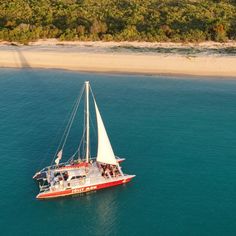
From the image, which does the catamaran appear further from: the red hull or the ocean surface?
the ocean surface

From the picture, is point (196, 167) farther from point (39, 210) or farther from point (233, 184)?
point (39, 210)

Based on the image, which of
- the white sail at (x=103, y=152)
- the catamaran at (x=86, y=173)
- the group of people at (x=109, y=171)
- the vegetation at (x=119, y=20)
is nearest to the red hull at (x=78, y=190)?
the catamaran at (x=86, y=173)

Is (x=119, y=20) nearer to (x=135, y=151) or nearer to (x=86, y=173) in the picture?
(x=135, y=151)

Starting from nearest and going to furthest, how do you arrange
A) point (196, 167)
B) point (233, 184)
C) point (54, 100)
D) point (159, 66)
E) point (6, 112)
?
point (233, 184), point (196, 167), point (6, 112), point (54, 100), point (159, 66)

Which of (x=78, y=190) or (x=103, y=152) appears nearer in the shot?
(x=78, y=190)

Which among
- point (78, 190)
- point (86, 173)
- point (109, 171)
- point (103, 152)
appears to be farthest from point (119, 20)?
point (78, 190)

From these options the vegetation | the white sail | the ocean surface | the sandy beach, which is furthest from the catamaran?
the vegetation

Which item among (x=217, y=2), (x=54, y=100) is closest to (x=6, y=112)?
(x=54, y=100)
